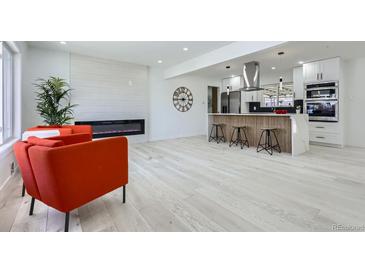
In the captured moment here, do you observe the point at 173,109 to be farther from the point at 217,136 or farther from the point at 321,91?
the point at 321,91

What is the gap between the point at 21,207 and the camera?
2.11m

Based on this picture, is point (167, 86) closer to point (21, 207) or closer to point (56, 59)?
point (56, 59)

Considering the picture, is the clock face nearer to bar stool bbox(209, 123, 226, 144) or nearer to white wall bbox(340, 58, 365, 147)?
bar stool bbox(209, 123, 226, 144)

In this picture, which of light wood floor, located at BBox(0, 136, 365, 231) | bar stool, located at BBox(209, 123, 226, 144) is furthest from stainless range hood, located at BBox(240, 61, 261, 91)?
light wood floor, located at BBox(0, 136, 365, 231)

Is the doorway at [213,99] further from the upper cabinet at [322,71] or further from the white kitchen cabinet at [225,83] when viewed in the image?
the upper cabinet at [322,71]

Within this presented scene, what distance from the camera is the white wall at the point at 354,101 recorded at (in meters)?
5.37

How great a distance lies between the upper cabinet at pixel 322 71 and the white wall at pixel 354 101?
584 mm

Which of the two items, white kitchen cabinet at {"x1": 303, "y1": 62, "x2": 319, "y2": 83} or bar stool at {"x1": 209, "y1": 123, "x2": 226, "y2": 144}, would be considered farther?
bar stool at {"x1": 209, "y1": 123, "x2": 226, "y2": 144}

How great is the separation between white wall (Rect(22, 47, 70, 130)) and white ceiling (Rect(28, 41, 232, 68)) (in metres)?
0.22

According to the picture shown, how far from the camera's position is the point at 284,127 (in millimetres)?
4742

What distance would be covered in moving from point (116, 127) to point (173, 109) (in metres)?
2.38

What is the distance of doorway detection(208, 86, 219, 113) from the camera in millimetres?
9047
